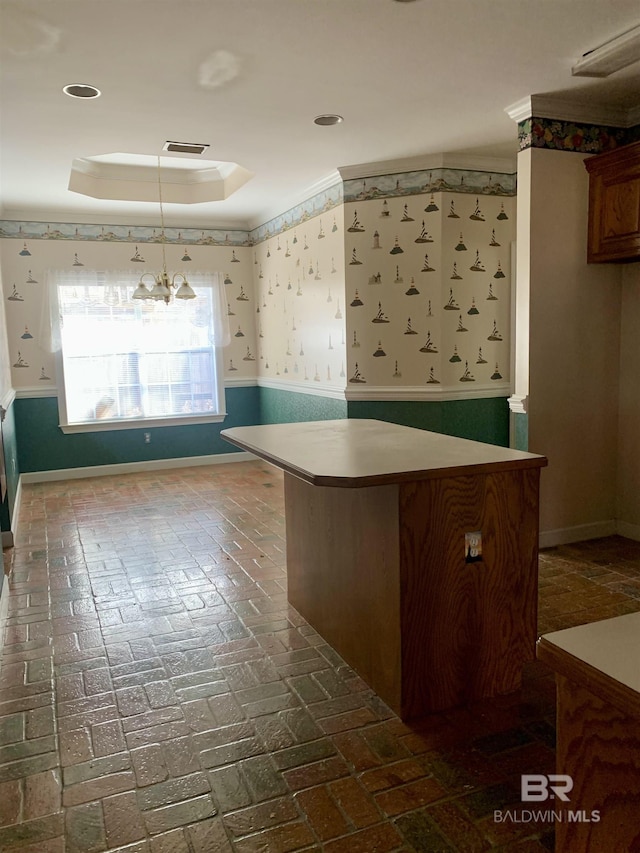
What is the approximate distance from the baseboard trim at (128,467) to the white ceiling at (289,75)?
9.87 ft

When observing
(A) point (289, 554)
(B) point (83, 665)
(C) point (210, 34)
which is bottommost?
(B) point (83, 665)

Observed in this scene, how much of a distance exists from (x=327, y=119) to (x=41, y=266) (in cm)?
383

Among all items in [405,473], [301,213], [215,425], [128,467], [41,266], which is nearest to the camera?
[405,473]

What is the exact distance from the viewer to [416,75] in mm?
3340

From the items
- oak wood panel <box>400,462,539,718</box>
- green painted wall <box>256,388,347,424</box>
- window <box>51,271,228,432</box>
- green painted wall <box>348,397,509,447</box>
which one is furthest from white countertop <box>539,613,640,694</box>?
window <box>51,271,228,432</box>

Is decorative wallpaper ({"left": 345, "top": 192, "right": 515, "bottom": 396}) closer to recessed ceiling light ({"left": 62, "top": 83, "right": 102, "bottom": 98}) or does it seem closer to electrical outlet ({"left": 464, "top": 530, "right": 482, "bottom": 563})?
recessed ceiling light ({"left": 62, "top": 83, "right": 102, "bottom": 98})

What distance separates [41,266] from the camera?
647cm

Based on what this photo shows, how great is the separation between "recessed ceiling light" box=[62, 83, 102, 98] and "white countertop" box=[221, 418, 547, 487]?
1.99 m

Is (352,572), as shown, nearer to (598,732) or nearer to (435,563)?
(435,563)

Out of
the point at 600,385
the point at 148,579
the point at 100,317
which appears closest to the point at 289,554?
the point at 148,579

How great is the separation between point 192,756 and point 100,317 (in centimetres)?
545

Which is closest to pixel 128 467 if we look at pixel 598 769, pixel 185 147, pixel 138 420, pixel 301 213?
pixel 138 420

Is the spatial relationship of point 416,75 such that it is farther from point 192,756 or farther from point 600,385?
point 192,756

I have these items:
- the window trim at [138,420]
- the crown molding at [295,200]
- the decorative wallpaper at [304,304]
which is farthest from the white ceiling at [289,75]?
the window trim at [138,420]
